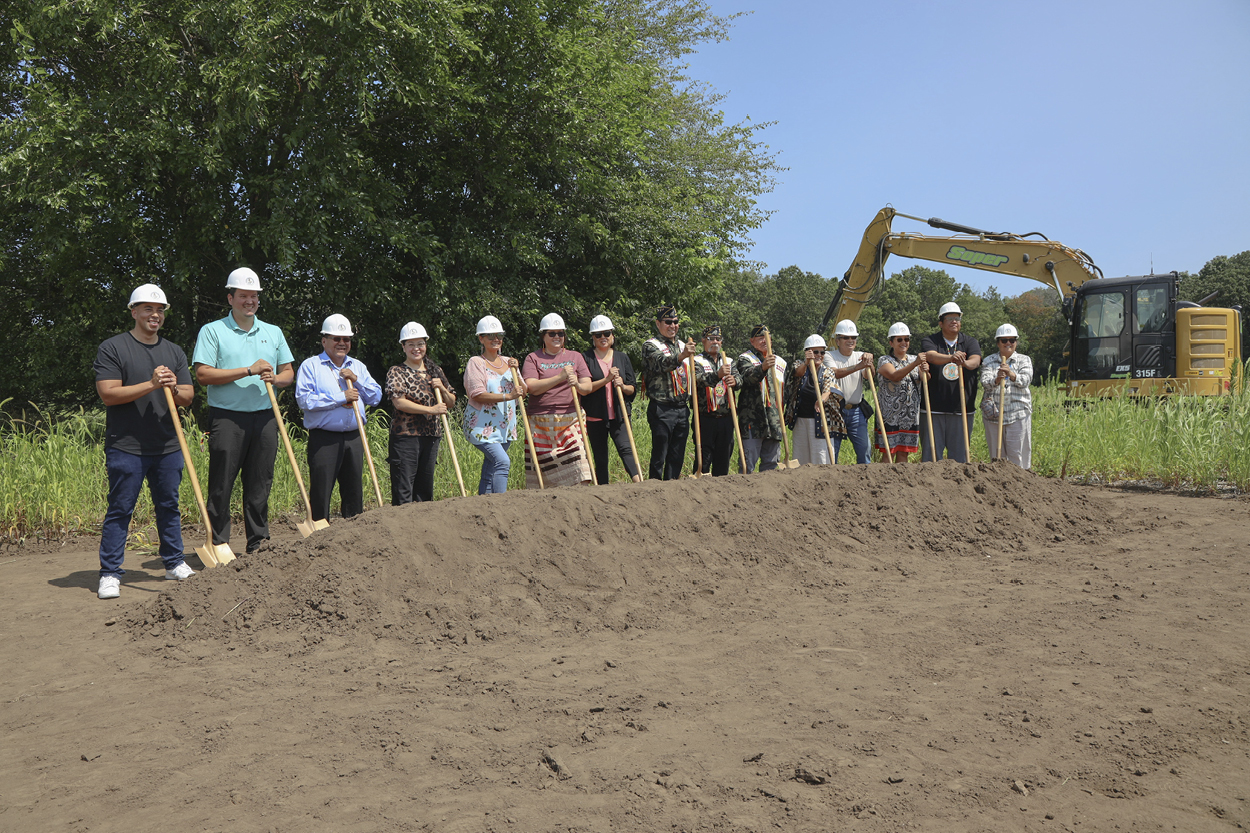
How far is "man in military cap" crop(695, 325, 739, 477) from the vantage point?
7.30m

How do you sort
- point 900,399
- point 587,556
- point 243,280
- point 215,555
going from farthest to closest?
point 900,399 < point 243,280 < point 215,555 < point 587,556

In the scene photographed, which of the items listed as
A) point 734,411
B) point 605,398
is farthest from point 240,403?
point 734,411

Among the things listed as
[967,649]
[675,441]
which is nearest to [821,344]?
[675,441]

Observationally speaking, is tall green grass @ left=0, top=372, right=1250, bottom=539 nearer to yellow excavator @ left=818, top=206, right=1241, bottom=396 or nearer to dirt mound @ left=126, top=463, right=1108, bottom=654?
yellow excavator @ left=818, top=206, right=1241, bottom=396

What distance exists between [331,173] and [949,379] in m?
8.63

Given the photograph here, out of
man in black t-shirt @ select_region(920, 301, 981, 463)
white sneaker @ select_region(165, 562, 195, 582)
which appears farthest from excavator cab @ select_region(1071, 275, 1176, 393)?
white sneaker @ select_region(165, 562, 195, 582)

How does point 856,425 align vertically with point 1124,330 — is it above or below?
below

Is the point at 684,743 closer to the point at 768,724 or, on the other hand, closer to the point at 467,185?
the point at 768,724

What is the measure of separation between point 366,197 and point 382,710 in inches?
403

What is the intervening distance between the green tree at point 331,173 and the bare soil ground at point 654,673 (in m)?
6.49

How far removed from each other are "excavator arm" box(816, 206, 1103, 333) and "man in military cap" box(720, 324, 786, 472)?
5.95 m

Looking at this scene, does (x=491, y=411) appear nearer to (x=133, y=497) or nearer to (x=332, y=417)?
(x=332, y=417)

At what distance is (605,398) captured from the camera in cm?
687

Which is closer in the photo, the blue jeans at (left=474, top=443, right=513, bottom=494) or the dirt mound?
the dirt mound
